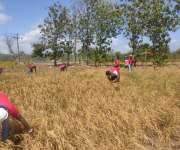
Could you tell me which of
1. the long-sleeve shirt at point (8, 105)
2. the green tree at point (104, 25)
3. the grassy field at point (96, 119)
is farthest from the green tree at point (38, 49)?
the long-sleeve shirt at point (8, 105)

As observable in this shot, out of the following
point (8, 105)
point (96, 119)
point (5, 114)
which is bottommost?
point (96, 119)

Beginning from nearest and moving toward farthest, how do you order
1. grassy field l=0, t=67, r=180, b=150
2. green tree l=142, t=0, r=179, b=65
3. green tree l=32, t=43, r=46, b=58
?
grassy field l=0, t=67, r=180, b=150 → green tree l=142, t=0, r=179, b=65 → green tree l=32, t=43, r=46, b=58

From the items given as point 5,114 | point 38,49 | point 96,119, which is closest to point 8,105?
point 5,114

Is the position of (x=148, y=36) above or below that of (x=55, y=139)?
above

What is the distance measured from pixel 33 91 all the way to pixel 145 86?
16.3 ft

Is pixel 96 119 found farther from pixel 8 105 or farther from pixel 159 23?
pixel 159 23

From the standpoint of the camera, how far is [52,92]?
11.5 metres

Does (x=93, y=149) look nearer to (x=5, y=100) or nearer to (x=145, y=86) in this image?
(x=5, y=100)

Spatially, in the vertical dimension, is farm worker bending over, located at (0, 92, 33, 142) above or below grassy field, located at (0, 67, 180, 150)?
above

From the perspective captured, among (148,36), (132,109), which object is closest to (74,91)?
(132,109)

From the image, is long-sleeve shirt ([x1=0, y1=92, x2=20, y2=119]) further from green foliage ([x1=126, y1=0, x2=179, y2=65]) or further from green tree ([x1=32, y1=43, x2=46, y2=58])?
green tree ([x1=32, y1=43, x2=46, y2=58])

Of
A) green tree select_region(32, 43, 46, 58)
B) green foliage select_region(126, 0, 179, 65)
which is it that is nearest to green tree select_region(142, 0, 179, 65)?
green foliage select_region(126, 0, 179, 65)

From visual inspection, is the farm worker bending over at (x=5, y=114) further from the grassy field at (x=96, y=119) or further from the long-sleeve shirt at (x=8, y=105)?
the grassy field at (x=96, y=119)

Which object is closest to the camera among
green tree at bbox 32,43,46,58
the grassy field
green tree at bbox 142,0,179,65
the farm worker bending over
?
the farm worker bending over
